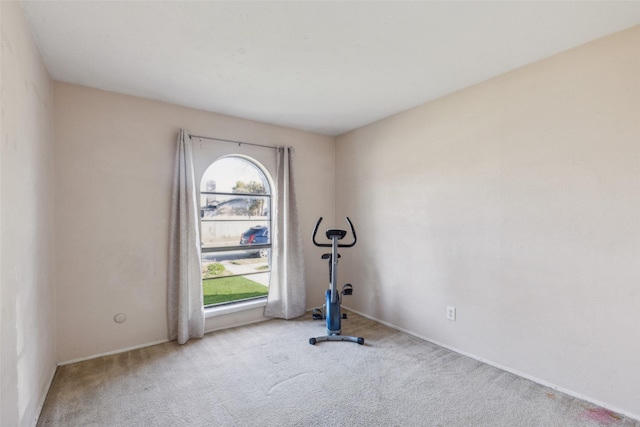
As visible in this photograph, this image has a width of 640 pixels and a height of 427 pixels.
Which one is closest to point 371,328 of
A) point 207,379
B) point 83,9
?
point 207,379

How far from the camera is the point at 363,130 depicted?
3840 mm

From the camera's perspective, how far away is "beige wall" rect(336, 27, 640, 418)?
6.33 ft

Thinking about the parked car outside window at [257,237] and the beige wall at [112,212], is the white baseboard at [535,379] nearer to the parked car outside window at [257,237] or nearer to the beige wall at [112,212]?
the parked car outside window at [257,237]

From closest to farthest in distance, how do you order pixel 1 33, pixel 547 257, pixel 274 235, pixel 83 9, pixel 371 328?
pixel 1 33, pixel 83 9, pixel 547 257, pixel 371 328, pixel 274 235

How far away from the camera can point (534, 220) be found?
229cm

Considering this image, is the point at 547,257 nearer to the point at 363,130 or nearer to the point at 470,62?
the point at 470,62

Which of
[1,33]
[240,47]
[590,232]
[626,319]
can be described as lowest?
[626,319]

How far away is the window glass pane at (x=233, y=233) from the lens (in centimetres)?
345

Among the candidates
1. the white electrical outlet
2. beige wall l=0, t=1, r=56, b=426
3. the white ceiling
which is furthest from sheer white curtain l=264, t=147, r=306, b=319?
beige wall l=0, t=1, r=56, b=426

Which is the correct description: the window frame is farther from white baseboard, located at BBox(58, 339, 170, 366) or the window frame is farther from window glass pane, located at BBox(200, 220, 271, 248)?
white baseboard, located at BBox(58, 339, 170, 366)

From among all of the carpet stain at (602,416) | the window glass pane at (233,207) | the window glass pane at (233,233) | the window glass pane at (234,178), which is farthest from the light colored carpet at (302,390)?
the window glass pane at (234,178)

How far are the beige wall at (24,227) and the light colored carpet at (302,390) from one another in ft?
1.24

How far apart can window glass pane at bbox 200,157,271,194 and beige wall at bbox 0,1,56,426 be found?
54.3 inches

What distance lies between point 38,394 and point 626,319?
373 cm
